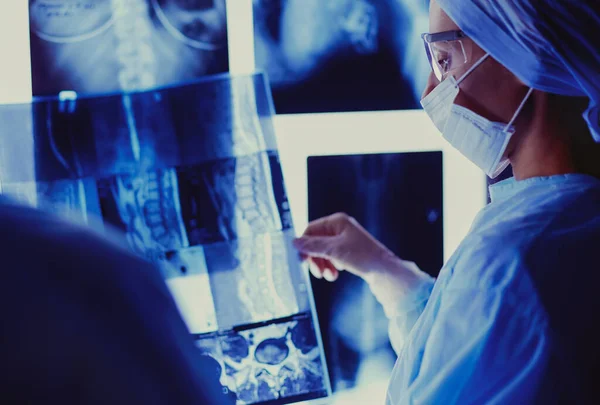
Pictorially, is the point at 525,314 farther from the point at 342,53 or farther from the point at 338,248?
the point at 342,53

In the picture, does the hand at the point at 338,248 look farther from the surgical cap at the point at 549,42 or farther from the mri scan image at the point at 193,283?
the surgical cap at the point at 549,42

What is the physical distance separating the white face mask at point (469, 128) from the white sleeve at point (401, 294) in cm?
29

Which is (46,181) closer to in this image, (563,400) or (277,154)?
(277,154)

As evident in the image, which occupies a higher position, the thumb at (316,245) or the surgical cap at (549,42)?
the surgical cap at (549,42)

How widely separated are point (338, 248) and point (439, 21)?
0.47 m

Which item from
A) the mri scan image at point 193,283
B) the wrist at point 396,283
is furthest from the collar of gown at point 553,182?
the mri scan image at point 193,283

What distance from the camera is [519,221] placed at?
2.78ft

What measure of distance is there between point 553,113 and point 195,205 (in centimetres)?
64

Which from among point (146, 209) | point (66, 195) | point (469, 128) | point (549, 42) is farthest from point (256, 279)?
point (549, 42)

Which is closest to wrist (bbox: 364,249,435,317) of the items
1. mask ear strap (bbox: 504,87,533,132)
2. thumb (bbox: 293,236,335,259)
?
thumb (bbox: 293,236,335,259)

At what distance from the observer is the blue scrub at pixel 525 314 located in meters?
0.77

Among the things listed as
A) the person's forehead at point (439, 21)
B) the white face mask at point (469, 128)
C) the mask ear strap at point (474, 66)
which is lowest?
the white face mask at point (469, 128)

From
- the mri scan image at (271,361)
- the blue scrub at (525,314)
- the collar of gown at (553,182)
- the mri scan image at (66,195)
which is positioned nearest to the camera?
the blue scrub at (525,314)

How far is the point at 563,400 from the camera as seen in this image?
0.77m
